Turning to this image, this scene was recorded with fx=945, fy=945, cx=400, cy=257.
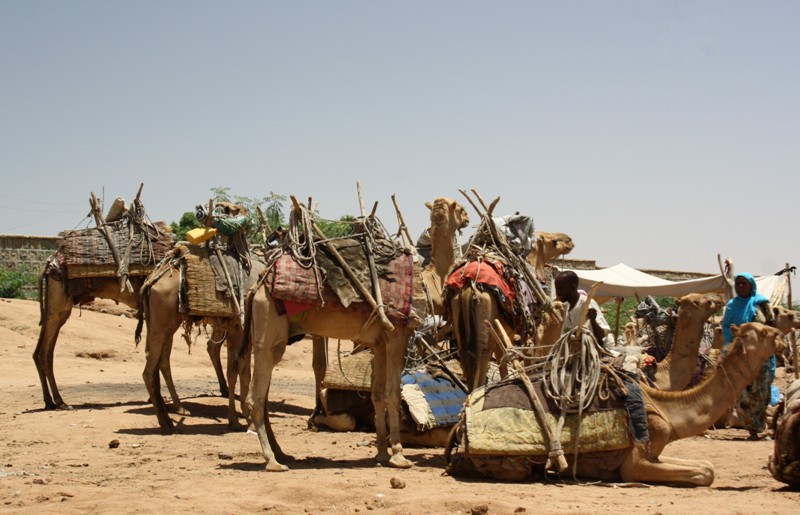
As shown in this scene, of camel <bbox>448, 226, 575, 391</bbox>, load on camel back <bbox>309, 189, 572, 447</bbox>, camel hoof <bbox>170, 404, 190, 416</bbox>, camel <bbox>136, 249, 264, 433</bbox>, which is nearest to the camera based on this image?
camel <bbox>448, 226, 575, 391</bbox>

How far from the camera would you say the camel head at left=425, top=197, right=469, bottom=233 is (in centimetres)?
1087

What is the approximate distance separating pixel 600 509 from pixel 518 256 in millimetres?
4687

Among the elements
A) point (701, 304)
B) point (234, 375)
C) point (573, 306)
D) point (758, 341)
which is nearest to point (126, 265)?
point (234, 375)

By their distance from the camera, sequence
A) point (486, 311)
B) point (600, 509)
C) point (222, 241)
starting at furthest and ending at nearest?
point (222, 241) < point (486, 311) < point (600, 509)

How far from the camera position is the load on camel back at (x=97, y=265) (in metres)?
13.2

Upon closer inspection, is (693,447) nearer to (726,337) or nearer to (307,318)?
(726,337)

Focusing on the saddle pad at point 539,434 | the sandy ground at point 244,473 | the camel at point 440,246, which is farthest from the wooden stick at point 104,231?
the saddle pad at point 539,434

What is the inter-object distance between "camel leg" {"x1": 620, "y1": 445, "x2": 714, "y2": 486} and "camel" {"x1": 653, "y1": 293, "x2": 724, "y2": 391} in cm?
177

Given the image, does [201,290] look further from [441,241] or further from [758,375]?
[758,375]

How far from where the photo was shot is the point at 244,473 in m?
8.15

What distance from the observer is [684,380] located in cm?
916

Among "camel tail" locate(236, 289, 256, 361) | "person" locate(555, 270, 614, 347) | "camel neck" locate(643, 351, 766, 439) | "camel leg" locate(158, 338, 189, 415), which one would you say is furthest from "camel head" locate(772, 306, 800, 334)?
"camel leg" locate(158, 338, 189, 415)

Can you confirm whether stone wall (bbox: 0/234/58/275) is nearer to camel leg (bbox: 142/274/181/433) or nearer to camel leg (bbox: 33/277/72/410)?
camel leg (bbox: 33/277/72/410)

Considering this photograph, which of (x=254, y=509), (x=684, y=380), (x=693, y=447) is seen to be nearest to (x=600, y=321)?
(x=684, y=380)
